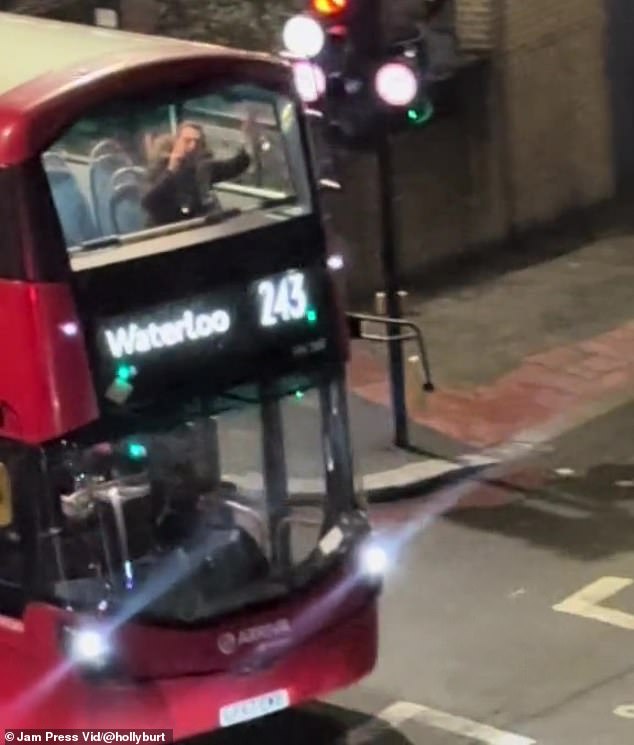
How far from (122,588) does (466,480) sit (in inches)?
212

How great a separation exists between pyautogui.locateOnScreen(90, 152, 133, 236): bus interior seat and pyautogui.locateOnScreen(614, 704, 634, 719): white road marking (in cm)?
367

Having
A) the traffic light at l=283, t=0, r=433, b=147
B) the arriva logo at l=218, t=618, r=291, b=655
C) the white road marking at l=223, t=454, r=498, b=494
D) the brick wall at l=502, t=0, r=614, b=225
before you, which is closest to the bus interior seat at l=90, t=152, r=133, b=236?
the arriva logo at l=218, t=618, r=291, b=655

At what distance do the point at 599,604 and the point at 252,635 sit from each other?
3072 mm

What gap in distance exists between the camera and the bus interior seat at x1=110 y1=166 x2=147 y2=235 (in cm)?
903

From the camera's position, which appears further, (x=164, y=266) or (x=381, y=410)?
(x=381, y=410)

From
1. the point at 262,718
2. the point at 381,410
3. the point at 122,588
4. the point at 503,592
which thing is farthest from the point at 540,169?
the point at 122,588

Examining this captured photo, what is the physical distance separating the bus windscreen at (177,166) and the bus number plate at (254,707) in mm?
2227

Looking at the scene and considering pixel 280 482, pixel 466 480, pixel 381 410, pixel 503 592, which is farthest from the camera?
pixel 381 410

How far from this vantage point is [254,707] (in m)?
9.51

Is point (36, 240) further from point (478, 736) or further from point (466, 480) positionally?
A: point (466, 480)

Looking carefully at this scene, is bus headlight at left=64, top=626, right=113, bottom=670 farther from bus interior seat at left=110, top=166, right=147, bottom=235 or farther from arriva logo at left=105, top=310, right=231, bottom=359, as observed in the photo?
bus interior seat at left=110, top=166, right=147, bottom=235

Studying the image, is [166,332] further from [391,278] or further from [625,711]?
[391,278]

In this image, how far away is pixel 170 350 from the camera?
8969mm

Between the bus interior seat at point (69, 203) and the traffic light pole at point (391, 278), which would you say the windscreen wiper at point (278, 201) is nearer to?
the bus interior seat at point (69, 203)
